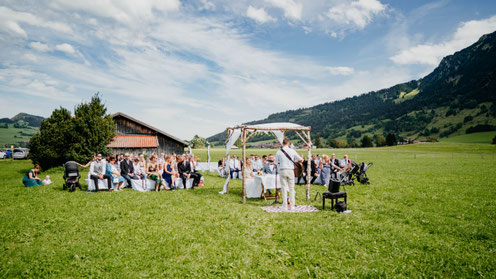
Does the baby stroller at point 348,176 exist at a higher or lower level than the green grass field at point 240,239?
higher

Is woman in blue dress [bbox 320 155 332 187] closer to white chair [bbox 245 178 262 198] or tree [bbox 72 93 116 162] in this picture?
white chair [bbox 245 178 262 198]

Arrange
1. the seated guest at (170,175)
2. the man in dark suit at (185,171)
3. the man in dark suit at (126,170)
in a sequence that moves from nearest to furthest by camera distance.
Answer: the seated guest at (170,175)
the man in dark suit at (126,170)
the man in dark suit at (185,171)

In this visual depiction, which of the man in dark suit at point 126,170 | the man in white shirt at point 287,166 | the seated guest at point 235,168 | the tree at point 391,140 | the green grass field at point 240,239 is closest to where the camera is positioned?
the green grass field at point 240,239

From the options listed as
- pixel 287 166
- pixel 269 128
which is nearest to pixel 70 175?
pixel 269 128

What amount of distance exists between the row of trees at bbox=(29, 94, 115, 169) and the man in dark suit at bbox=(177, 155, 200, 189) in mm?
15870

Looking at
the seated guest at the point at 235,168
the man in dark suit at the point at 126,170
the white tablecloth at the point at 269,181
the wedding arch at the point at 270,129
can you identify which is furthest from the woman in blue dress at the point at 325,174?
the man in dark suit at the point at 126,170

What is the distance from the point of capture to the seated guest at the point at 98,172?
1266 cm

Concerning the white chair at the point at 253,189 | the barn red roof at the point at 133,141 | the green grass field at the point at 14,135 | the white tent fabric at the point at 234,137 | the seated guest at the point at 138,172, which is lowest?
the white chair at the point at 253,189

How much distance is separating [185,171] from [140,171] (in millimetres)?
2607

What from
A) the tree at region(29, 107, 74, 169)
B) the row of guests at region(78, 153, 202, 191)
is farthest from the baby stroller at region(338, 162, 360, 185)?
the tree at region(29, 107, 74, 169)

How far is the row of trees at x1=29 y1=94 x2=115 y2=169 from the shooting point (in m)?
24.6

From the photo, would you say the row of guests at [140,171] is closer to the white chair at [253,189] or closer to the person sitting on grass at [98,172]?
the person sitting on grass at [98,172]

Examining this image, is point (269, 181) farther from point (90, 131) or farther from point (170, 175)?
point (90, 131)

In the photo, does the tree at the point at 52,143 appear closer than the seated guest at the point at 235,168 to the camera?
No
